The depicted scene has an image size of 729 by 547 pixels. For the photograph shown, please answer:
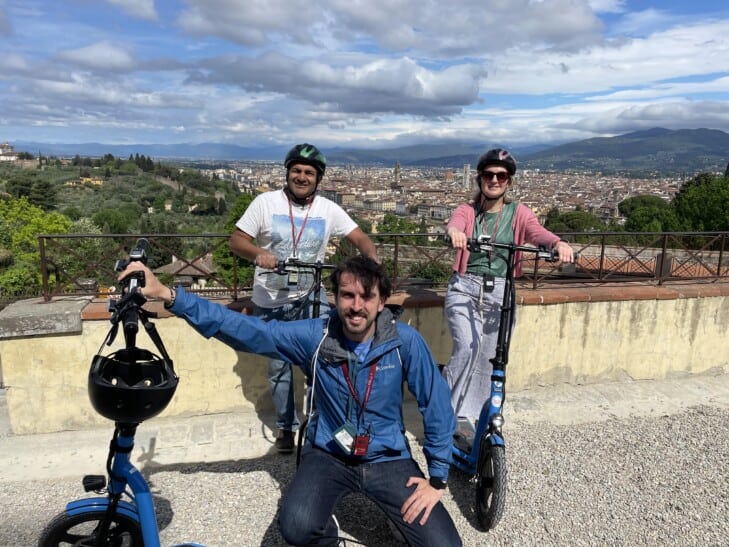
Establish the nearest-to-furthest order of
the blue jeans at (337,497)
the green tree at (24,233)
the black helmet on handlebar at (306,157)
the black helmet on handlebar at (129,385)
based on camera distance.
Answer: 1. the black helmet on handlebar at (129,385)
2. the blue jeans at (337,497)
3. the black helmet on handlebar at (306,157)
4. the green tree at (24,233)

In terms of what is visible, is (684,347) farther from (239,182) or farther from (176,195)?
(239,182)

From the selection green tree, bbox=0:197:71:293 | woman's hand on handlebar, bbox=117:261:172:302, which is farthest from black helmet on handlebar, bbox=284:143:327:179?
green tree, bbox=0:197:71:293

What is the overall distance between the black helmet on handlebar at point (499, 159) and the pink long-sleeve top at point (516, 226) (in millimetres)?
307

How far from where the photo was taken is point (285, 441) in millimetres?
3697

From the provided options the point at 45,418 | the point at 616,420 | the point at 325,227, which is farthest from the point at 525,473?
the point at 45,418

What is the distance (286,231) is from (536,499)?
→ 2306 millimetres

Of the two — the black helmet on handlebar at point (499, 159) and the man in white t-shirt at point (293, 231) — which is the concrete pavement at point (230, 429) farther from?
the black helmet on handlebar at point (499, 159)

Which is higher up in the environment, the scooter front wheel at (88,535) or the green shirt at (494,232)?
the green shirt at (494,232)

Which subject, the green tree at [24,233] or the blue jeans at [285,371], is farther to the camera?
the green tree at [24,233]

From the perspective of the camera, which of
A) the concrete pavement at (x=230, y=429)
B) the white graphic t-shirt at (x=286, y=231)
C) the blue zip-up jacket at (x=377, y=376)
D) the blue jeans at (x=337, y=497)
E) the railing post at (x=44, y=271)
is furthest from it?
the railing post at (x=44, y=271)

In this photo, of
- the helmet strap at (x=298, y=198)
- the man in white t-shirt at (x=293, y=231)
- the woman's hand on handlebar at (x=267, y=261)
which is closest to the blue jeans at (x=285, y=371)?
the man in white t-shirt at (x=293, y=231)

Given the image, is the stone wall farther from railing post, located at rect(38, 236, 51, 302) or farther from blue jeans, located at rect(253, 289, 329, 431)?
blue jeans, located at rect(253, 289, 329, 431)

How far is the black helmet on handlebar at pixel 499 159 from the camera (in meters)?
3.15

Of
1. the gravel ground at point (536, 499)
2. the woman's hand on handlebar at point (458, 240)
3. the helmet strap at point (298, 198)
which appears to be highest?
the helmet strap at point (298, 198)
